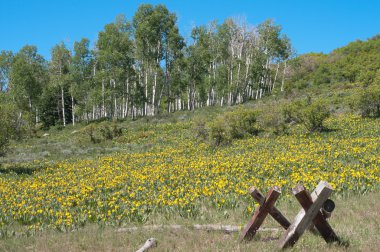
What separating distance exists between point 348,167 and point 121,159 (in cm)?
1167

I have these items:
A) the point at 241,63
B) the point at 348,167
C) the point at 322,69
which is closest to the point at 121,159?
the point at 348,167

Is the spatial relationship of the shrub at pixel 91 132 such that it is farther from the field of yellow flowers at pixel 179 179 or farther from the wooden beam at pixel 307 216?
the wooden beam at pixel 307 216

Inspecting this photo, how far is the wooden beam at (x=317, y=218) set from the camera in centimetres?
510

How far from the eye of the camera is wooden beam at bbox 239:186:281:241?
5520 mm

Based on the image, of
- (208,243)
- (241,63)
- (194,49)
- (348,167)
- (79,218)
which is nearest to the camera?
(208,243)

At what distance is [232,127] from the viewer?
24.6m

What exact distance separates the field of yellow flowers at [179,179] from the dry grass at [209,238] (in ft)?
3.04

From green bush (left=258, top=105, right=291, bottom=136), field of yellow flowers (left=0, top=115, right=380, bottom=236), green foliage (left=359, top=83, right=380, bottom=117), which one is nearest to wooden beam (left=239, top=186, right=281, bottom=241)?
field of yellow flowers (left=0, top=115, right=380, bottom=236)

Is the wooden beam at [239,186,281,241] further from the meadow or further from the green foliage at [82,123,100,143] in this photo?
the green foliage at [82,123,100,143]

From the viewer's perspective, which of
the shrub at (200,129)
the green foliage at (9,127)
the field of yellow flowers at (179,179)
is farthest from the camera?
the shrub at (200,129)

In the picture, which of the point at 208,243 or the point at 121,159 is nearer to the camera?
the point at 208,243

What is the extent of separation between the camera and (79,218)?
9.02 meters

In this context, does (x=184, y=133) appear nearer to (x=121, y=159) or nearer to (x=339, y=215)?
(x=121, y=159)

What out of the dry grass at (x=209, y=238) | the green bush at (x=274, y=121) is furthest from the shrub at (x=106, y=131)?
the dry grass at (x=209, y=238)
